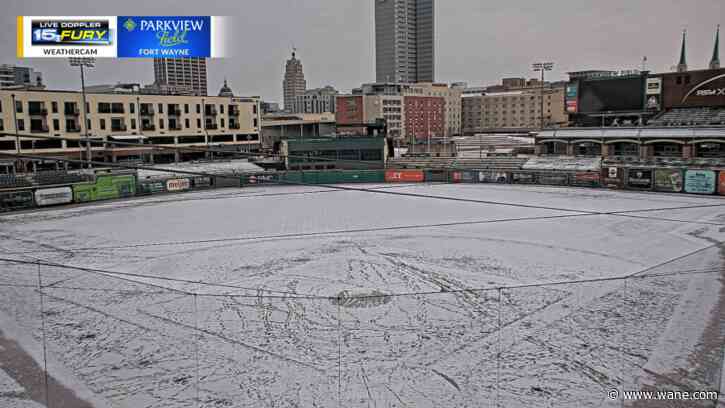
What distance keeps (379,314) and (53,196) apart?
30.6 metres

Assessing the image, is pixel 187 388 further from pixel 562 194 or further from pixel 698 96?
pixel 698 96

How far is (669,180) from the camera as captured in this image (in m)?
37.6

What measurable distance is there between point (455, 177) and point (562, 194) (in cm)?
1064

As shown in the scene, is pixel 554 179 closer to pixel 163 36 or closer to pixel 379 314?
pixel 163 36

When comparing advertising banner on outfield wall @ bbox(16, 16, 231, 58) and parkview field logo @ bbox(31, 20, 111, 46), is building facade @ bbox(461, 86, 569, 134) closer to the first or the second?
advertising banner on outfield wall @ bbox(16, 16, 231, 58)

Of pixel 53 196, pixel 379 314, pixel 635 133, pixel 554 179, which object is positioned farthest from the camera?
pixel 635 133

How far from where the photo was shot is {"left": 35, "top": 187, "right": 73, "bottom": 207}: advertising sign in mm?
35781

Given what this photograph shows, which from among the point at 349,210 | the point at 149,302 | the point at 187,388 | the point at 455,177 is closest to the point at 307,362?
the point at 187,388

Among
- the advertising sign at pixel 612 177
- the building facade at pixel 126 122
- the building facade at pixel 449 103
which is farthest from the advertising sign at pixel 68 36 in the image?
the building facade at pixel 449 103

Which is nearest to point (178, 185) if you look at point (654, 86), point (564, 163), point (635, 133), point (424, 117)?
point (564, 163)

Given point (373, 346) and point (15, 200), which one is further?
point (15, 200)

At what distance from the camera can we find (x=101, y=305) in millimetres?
14789

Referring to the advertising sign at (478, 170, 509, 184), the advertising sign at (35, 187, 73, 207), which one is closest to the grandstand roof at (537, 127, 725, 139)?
the advertising sign at (478, 170, 509, 184)

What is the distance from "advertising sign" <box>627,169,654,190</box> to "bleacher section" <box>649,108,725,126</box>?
1432 centimetres
